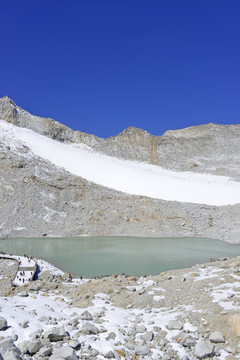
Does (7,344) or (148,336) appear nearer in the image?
→ (7,344)

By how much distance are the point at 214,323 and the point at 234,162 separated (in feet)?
250

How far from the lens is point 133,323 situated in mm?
9047

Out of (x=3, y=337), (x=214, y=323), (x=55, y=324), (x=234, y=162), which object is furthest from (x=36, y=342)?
(x=234, y=162)

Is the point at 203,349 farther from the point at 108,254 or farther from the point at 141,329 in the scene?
the point at 108,254

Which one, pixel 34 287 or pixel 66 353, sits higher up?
pixel 66 353

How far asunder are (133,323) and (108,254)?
21.5 m

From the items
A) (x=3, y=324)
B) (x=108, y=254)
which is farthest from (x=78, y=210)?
(x=3, y=324)

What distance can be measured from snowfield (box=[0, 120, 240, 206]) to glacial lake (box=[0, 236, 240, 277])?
1785 centimetres

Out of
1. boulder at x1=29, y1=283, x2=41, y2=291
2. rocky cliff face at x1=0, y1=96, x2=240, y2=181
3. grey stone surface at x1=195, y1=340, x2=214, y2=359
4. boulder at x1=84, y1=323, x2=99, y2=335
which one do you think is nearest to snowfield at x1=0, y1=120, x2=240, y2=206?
rocky cliff face at x1=0, y1=96, x2=240, y2=181

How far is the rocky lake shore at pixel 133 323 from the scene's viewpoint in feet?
22.0

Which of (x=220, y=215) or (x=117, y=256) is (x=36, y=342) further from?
(x=220, y=215)

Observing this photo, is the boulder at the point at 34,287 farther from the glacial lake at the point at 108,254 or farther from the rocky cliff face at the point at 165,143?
the rocky cliff face at the point at 165,143

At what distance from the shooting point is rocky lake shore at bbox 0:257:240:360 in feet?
22.0

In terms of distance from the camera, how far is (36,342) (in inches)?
255
